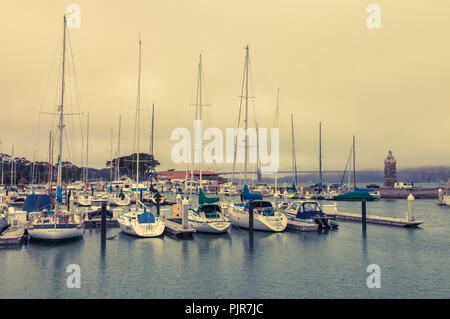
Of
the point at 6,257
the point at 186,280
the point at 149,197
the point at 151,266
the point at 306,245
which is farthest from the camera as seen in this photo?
the point at 149,197

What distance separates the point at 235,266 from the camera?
2873 cm

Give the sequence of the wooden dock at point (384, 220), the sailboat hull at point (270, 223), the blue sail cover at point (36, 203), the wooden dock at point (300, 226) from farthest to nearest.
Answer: the wooden dock at point (384, 220)
the wooden dock at point (300, 226)
the sailboat hull at point (270, 223)
the blue sail cover at point (36, 203)

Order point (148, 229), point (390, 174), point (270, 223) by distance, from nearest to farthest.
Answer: point (148, 229) < point (270, 223) < point (390, 174)

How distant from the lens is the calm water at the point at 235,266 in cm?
2269

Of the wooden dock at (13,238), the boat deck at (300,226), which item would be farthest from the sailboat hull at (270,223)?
the wooden dock at (13,238)

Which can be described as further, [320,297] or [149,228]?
[149,228]

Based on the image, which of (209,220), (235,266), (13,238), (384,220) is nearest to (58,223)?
(13,238)

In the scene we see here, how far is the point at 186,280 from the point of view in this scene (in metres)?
25.0

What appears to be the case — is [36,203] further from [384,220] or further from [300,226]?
[384,220]

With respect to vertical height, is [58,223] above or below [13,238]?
above

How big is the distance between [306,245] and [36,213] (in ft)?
91.8

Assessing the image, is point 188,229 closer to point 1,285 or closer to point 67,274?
point 67,274

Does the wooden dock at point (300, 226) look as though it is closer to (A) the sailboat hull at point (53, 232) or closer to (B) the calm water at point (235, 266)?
(B) the calm water at point (235, 266)

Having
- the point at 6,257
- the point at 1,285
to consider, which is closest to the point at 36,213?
the point at 6,257
